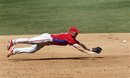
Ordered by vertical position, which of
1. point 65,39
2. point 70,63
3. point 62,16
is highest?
point 65,39

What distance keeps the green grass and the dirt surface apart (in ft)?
11.6

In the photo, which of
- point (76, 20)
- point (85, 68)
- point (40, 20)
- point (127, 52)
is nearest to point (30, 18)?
point (40, 20)

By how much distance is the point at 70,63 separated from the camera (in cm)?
1249

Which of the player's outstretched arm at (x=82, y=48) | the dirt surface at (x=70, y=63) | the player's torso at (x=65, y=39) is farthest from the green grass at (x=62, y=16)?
the player's torso at (x=65, y=39)

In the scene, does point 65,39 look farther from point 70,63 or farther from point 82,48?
point 70,63

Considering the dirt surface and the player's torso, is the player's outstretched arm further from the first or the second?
the dirt surface

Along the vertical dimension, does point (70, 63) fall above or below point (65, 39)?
below

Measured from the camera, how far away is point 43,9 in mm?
25047

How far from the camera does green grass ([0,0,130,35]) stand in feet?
66.2

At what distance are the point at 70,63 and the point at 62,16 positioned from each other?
10885mm

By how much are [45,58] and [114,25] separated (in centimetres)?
770

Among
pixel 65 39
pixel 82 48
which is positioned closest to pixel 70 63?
pixel 82 48

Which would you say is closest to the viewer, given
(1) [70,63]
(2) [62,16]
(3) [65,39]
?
(1) [70,63]

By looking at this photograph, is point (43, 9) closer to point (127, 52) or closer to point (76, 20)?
point (76, 20)
